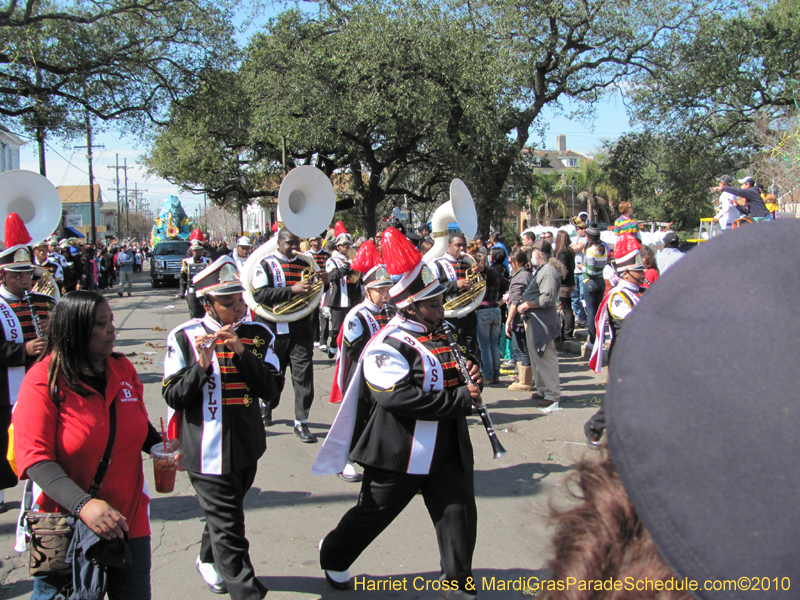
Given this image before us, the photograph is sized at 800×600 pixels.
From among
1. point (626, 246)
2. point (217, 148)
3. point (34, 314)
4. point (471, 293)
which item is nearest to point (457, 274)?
point (471, 293)

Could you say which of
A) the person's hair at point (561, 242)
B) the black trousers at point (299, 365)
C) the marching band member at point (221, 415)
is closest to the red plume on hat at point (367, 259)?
the black trousers at point (299, 365)

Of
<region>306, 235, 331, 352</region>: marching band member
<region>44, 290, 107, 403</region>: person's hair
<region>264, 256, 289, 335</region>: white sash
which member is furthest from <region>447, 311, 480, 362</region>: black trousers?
<region>44, 290, 107, 403</region>: person's hair

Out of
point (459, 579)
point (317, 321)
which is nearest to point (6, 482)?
point (459, 579)

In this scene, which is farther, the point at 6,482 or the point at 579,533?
the point at 6,482

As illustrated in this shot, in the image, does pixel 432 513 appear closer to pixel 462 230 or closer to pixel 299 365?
pixel 299 365

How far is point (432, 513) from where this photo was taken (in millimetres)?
3213

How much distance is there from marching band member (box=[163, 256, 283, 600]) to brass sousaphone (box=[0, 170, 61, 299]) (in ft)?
13.4

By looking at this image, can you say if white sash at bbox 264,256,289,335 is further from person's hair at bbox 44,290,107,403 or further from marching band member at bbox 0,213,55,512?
person's hair at bbox 44,290,107,403

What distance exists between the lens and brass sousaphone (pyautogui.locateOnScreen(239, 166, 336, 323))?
255 inches

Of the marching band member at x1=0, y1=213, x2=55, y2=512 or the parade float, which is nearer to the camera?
the marching band member at x1=0, y1=213, x2=55, y2=512

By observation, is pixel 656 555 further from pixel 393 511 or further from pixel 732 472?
pixel 393 511

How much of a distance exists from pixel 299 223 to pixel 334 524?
3972mm

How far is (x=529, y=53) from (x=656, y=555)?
1767 centimetres

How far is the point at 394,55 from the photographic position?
58.6 feet
